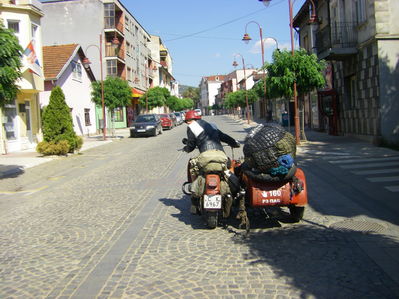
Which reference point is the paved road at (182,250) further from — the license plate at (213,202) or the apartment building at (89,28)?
the apartment building at (89,28)

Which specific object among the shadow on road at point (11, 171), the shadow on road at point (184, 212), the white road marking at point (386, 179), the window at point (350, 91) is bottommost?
the shadow on road at point (184, 212)

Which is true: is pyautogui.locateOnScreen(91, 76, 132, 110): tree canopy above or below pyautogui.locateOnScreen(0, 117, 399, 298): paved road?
above

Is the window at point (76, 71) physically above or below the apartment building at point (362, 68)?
above

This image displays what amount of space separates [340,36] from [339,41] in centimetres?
25

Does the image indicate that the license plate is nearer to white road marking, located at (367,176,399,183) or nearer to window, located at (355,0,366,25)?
white road marking, located at (367,176,399,183)

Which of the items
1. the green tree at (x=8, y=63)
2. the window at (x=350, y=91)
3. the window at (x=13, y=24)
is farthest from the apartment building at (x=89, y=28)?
the green tree at (x=8, y=63)

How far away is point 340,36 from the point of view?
18656mm

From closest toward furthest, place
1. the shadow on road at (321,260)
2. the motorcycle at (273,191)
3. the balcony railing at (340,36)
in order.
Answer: the shadow on road at (321,260), the motorcycle at (273,191), the balcony railing at (340,36)

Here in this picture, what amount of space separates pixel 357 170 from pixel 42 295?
8544 mm

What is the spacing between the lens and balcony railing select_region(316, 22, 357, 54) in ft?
58.9

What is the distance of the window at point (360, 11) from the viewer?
17.0 metres

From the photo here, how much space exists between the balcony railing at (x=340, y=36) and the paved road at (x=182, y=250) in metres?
11.1

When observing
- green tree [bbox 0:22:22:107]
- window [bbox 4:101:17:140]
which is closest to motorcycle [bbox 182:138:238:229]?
green tree [bbox 0:22:22:107]

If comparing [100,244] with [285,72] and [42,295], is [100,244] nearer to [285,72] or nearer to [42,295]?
[42,295]
